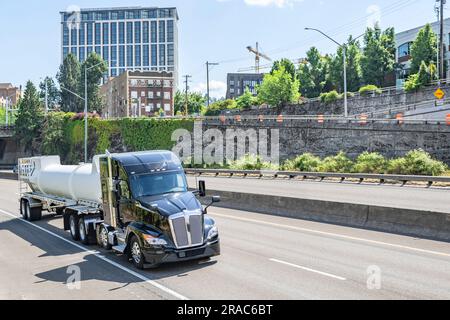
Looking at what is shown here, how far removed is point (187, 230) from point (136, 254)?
59.0 inches

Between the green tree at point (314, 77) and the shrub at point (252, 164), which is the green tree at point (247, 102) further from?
the shrub at point (252, 164)

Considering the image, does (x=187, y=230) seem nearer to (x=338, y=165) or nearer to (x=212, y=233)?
(x=212, y=233)

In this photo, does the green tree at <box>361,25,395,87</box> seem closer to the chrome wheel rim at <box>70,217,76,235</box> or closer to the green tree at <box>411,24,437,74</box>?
the green tree at <box>411,24,437,74</box>

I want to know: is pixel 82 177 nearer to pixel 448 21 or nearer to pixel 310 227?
pixel 310 227

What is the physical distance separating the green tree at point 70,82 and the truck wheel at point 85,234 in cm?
11076

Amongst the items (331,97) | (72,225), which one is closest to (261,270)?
(72,225)

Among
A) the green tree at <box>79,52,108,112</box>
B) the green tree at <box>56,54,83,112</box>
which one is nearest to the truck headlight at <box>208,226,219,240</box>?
the green tree at <box>79,52,108,112</box>

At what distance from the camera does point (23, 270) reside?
13148 millimetres

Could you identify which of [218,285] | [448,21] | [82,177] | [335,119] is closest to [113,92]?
[448,21]

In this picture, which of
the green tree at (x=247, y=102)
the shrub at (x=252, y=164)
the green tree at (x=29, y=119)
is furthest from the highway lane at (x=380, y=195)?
the green tree at (x=29, y=119)

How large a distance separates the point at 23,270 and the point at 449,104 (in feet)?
149

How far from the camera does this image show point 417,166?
120 feet

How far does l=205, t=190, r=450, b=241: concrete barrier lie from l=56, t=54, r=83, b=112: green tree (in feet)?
346

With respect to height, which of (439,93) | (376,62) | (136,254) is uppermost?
(376,62)
